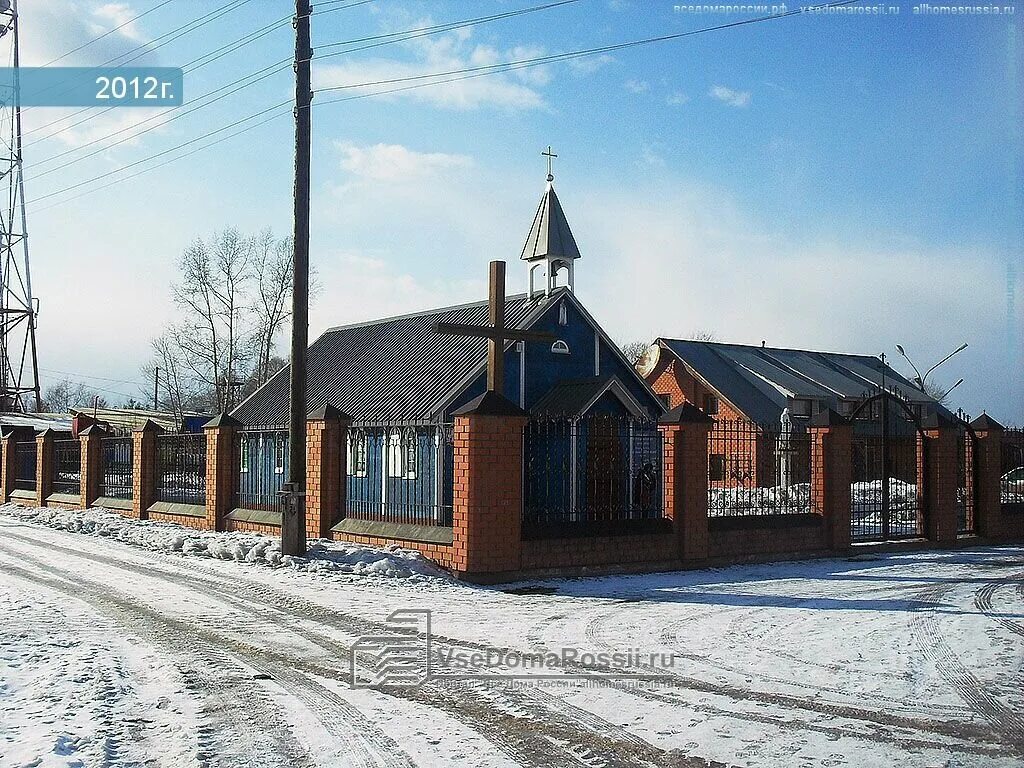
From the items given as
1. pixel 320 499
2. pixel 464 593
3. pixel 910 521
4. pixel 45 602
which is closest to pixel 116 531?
pixel 320 499

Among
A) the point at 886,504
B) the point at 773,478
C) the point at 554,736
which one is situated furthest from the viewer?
the point at 886,504

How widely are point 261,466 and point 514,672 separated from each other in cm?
1135

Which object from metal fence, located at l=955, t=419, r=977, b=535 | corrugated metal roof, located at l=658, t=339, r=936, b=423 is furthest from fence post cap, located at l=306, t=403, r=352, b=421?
corrugated metal roof, located at l=658, t=339, r=936, b=423

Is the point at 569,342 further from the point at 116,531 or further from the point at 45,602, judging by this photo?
the point at 45,602

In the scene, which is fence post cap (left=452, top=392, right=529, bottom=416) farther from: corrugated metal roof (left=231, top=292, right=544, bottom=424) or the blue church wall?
the blue church wall

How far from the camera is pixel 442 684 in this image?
7.67 metres

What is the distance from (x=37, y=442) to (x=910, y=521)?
22.8 metres

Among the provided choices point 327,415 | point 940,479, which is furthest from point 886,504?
point 327,415

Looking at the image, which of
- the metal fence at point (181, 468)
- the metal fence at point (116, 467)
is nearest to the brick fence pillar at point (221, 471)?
the metal fence at point (181, 468)

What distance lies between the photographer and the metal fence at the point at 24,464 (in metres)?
30.0

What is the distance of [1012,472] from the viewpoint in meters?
21.9

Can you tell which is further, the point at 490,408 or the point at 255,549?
the point at 255,549

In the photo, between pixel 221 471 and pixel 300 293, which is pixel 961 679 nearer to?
pixel 300 293

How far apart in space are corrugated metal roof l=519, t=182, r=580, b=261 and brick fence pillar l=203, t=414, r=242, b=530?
7.81 metres
